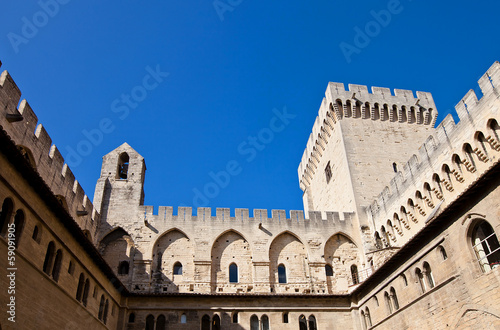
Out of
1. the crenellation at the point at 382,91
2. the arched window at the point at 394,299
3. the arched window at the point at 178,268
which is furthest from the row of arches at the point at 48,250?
the crenellation at the point at 382,91

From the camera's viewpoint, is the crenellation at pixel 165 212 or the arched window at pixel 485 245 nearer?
the arched window at pixel 485 245

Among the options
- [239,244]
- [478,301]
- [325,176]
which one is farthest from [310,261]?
[478,301]

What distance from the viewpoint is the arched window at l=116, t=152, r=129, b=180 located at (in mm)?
26053

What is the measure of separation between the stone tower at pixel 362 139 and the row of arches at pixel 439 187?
2.51 meters

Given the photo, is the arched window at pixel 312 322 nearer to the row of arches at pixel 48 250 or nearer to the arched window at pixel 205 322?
the arched window at pixel 205 322

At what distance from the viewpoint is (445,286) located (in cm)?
1488

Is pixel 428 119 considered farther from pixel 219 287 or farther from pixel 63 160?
pixel 63 160

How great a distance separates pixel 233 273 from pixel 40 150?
1161 cm

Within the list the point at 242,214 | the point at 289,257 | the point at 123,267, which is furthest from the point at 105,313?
the point at 289,257

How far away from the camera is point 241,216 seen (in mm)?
25016

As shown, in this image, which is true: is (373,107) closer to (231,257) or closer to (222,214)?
(222,214)

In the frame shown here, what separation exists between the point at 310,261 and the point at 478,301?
11.4m

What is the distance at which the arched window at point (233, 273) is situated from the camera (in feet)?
76.2

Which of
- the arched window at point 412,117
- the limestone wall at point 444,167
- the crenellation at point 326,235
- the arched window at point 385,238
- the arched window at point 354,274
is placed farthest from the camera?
the arched window at point 412,117
